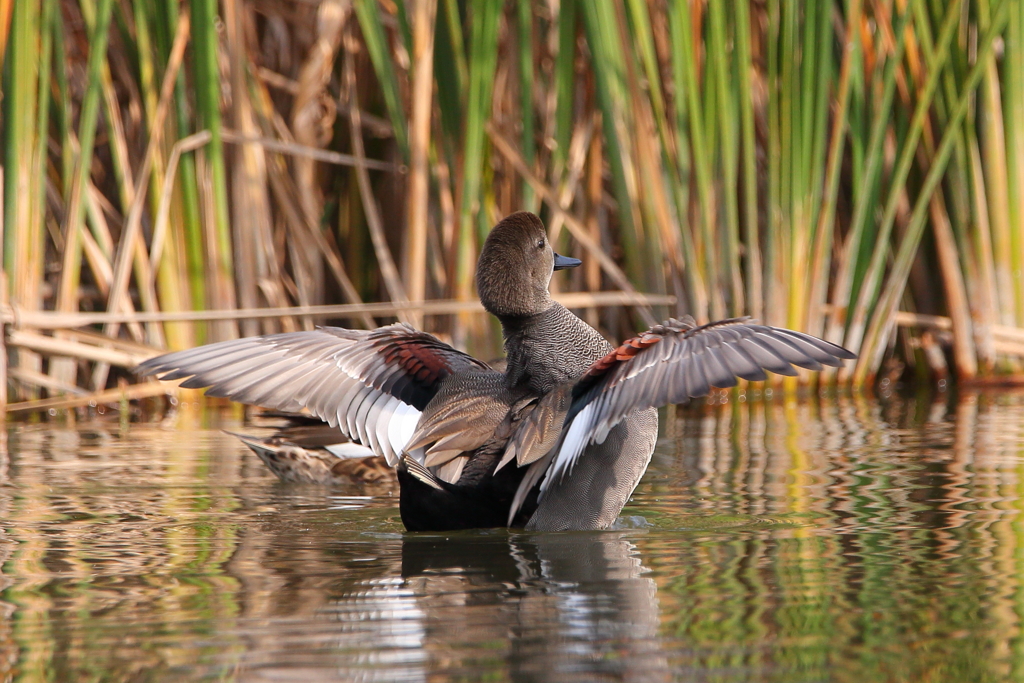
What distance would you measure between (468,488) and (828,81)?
13.0 ft

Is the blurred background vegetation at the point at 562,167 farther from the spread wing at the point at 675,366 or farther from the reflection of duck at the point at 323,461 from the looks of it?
the spread wing at the point at 675,366

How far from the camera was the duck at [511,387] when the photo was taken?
3.14m

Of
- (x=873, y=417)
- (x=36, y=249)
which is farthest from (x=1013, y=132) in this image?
(x=36, y=249)

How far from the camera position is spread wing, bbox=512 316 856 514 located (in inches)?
118

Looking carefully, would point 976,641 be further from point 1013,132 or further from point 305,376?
point 1013,132

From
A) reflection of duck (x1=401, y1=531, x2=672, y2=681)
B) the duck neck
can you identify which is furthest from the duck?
reflection of duck (x1=401, y1=531, x2=672, y2=681)

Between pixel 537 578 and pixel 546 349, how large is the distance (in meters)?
0.93

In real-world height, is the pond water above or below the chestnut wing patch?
below

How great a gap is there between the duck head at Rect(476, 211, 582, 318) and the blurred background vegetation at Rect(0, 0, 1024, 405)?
264 cm

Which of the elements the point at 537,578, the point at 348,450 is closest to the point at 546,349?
the point at 537,578

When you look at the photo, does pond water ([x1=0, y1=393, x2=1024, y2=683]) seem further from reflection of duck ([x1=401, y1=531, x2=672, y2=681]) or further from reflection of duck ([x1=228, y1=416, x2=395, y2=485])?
reflection of duck ([x1=228, y1=416, x2=395, y2=485])

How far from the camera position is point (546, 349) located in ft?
12.2

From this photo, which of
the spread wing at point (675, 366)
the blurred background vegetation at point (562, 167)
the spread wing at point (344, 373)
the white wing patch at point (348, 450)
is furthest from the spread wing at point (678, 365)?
the blurred background vegetation at point (562, 167)

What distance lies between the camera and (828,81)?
659cm
